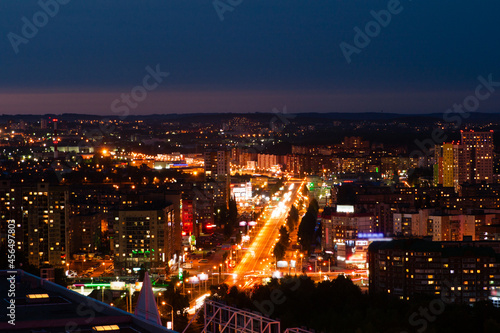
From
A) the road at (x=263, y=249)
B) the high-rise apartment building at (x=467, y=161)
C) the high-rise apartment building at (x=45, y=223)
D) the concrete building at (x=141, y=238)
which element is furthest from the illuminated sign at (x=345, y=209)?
the high-rise apartment building at (x=467, y=161)

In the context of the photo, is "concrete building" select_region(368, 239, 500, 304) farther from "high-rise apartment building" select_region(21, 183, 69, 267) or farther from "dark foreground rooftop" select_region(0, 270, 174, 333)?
"dark foreground rooftop" select_region(0, 270, 174, 333)

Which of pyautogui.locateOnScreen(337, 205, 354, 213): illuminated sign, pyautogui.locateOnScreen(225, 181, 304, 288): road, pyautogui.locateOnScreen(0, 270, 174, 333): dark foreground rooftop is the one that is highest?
pyautogui.locateOnScreen(0, 270, 174, 333): dark foreground rooftop

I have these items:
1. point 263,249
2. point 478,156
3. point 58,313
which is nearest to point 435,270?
point 263,249

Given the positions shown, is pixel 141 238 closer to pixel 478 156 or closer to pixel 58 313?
pixel 58 313

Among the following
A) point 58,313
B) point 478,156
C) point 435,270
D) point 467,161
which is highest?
point 478,156

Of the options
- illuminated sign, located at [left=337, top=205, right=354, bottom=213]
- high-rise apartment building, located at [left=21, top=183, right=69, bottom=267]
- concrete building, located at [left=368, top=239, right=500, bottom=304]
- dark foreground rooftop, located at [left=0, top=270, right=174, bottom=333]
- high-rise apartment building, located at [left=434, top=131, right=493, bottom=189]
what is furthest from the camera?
high-rise apartment building, located at [left=434, top=131, right=493, bottom=189]

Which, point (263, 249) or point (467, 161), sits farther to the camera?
point (467, 161)

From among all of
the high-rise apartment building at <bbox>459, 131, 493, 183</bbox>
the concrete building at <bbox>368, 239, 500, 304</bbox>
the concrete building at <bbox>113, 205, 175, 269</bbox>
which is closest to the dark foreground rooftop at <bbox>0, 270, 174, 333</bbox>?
the concrete building at <bbox>368, 239, 500, 304</bbox>

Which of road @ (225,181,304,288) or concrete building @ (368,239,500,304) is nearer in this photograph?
concrete building @ (368,239,500,304)

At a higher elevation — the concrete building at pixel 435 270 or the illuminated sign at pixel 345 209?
the illuminated sign at pixel 345 209

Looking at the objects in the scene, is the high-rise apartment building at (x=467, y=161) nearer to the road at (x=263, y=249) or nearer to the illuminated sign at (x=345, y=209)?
the road at (x=263, y=249)
